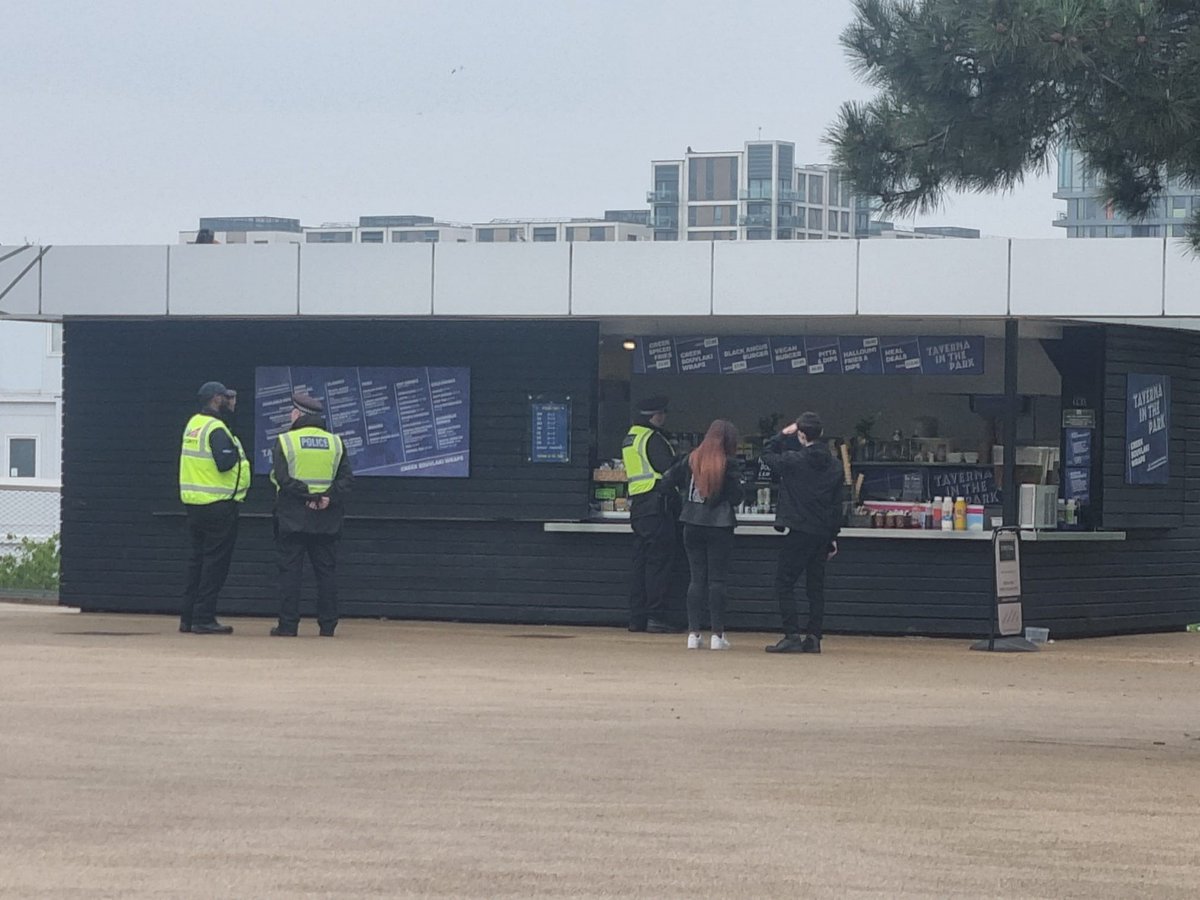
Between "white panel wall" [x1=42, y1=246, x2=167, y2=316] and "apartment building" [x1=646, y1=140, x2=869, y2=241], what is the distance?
112033 mm

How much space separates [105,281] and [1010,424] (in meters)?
6.89

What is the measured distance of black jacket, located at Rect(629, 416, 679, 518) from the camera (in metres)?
15.2

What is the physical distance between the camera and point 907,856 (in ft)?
22.2

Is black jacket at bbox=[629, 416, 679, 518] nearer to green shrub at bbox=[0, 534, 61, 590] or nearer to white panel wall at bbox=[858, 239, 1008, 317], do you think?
white panel wall at bbox=[858, 239, 1008, 317]

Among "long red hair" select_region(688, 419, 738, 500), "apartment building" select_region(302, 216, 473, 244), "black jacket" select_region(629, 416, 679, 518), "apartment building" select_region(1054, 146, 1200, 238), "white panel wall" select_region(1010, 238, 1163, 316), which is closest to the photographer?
"apartment building" select_region(1054, 146, 1200, 238)

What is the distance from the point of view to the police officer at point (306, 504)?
14.3 metres

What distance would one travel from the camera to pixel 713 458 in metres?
14.0

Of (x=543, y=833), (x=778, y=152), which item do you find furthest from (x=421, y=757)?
(x=778, y=152)

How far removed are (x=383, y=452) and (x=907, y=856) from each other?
32.3 feet

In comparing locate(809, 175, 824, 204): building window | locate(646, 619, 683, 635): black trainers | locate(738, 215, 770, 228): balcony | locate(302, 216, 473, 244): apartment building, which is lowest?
locate(646, 619, 683, 635): black trainers

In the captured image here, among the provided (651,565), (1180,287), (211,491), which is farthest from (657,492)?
(1180,287)

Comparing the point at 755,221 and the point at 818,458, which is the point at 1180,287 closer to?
the point at 818,458

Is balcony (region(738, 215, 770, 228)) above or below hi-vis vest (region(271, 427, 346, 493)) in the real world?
above

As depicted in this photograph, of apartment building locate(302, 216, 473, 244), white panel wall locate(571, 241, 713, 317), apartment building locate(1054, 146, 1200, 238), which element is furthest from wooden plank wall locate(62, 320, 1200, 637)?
apartment building locate(302, 216, 473, 244)
